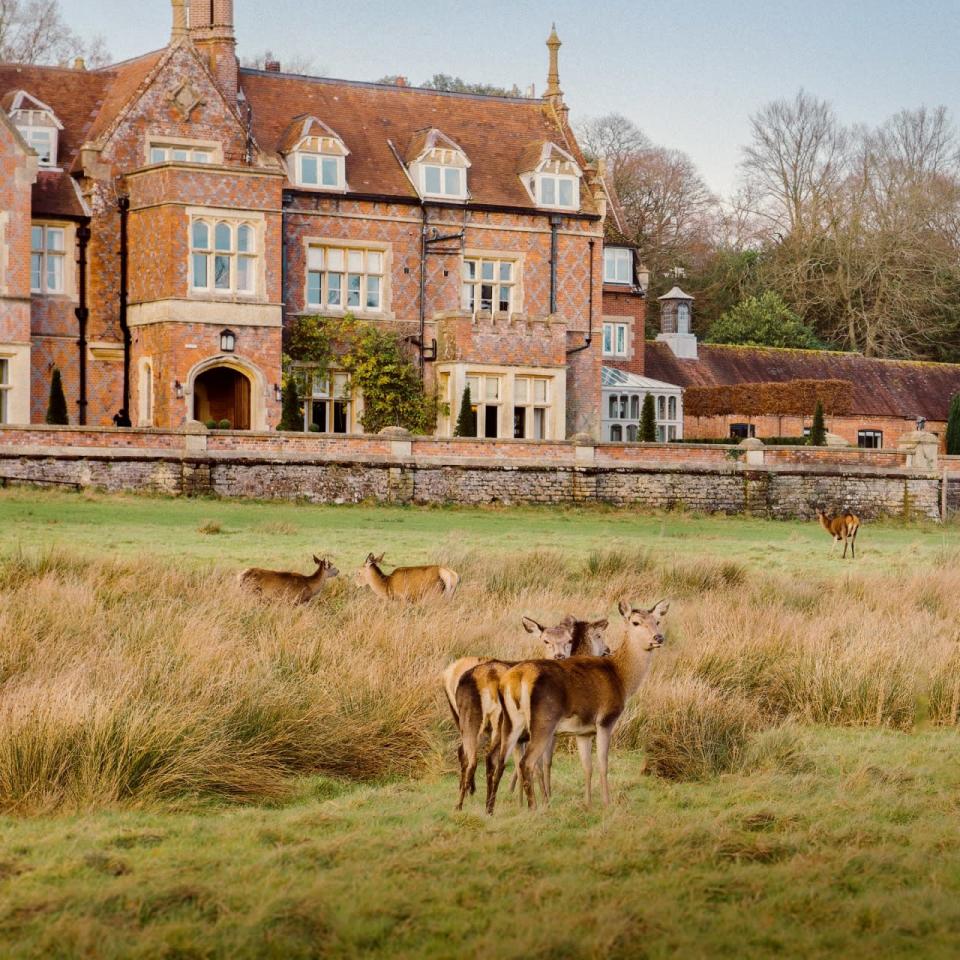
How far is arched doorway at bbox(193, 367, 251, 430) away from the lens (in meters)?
36.9

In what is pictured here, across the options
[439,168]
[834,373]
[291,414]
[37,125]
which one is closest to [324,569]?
[291,414]

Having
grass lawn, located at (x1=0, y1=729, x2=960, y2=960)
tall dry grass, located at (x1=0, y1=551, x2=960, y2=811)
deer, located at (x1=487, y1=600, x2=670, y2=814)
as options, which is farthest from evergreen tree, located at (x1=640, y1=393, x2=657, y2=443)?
deer, located at (x1=487, y1=600, x2=670, y2=814)

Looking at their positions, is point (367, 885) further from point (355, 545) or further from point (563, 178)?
point (563, 178)

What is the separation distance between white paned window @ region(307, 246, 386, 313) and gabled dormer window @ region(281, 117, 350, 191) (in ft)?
5.24

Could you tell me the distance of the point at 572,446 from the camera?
1324 inches

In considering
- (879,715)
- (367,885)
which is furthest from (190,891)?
(879,715)

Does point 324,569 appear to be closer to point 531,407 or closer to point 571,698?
point 571,698

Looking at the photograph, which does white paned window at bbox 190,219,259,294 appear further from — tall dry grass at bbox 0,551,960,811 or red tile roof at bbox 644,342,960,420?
tall dry grass at bbox 0,551,960,811

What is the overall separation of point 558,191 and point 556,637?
105 ft

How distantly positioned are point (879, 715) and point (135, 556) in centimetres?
855

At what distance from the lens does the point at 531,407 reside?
38438mm

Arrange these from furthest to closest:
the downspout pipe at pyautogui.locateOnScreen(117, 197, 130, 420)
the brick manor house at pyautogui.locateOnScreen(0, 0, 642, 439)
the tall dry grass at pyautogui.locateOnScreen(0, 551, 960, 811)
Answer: the downspout pipe at pyautogui.locateOnScreen(117, 197, 130, 420) → the brick manor house at pyautogui.locateOnScreen(0, 0, 642, 439) → the tall dry grass at pyautogui.locateOnScreen(0, 551, 960, 811)

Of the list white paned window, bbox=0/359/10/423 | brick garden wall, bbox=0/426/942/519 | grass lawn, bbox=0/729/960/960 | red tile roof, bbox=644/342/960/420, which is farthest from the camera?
red tile roof, bbox=644/342/960/420

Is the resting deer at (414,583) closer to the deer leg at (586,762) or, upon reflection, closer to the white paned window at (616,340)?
the deer leg at (586,762)
